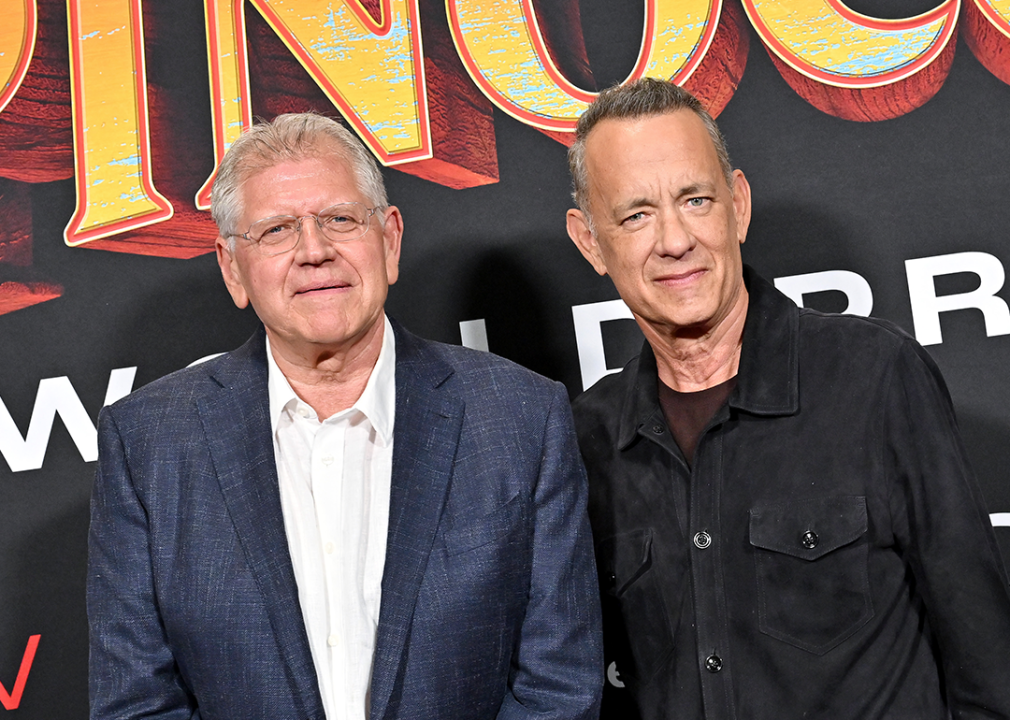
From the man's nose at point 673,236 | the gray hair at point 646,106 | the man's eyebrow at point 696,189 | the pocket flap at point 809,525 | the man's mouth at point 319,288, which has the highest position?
the gray hair at point 646,106

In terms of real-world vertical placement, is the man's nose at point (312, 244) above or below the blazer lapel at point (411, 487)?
above

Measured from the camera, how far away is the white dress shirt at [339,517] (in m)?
1.65

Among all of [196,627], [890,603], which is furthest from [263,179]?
[890,603]

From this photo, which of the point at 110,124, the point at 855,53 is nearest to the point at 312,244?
the point at 110,124

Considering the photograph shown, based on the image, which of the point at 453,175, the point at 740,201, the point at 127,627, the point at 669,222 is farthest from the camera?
the point at 453,175

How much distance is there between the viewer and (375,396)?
1.80 metres

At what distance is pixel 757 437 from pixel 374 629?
764 mm

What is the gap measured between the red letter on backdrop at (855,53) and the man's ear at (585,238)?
30.3 inches

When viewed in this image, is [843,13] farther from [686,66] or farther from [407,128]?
[407,128]

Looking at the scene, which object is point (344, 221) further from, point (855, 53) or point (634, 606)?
point (855, 53)

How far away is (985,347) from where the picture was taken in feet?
7.79

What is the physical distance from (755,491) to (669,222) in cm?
52

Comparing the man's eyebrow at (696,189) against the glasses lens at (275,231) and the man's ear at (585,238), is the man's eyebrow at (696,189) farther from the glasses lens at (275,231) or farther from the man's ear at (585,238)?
the glasses lens at (275,231)

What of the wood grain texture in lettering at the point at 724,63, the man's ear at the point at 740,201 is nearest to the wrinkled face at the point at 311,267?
the man's ear at the point at 740,201
